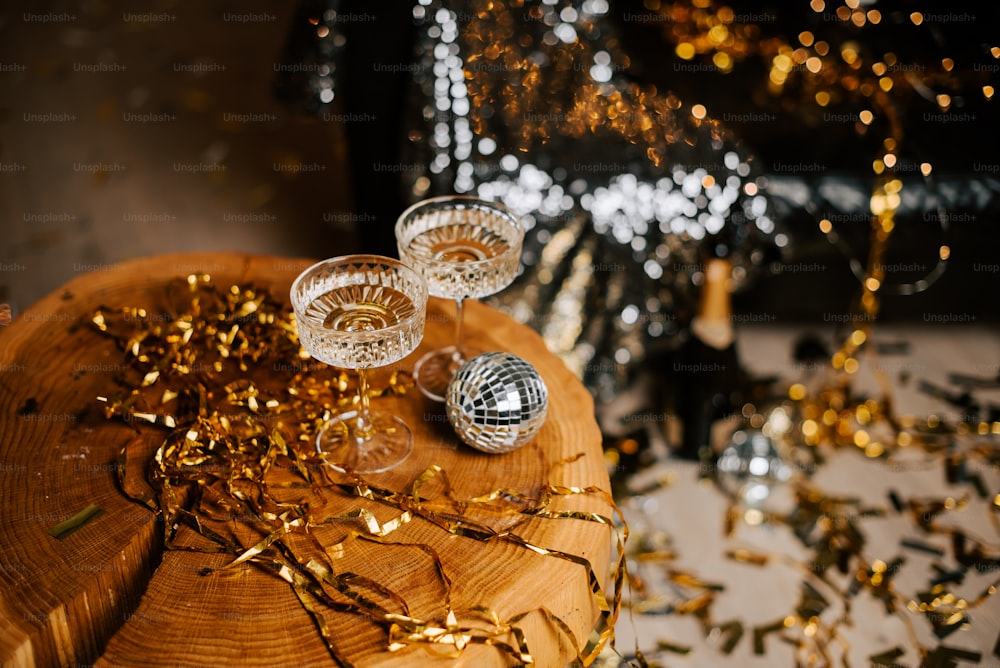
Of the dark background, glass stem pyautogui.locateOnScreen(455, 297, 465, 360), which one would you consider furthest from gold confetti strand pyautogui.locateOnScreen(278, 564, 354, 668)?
the dark background

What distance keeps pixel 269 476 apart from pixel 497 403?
0.97 ft

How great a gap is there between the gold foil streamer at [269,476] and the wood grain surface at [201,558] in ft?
0.04

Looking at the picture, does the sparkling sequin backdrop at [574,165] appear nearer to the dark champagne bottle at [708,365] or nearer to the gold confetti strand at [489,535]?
the dark champagne bottle at [708,365]

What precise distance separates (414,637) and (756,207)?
4.19 ft

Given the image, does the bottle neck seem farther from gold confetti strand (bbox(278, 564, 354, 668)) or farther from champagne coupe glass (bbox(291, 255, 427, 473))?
gold confetti strand (bbox(278, 564, 354, 668))

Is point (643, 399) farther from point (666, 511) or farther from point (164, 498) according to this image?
point (164, 498)

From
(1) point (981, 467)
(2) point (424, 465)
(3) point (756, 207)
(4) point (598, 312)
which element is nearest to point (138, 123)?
(4) point (598, 312)

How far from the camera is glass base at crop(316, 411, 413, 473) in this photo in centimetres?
103

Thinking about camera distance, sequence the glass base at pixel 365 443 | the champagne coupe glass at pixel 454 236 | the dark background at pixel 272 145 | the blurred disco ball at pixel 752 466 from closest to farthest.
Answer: the glass base at pixel 365 443 < the champagne coupe glass at pixel 454 236 < the blurred disco ball at pixel 752 466 < the dark background at pixel 272 145

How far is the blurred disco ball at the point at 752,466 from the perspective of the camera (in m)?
1.70

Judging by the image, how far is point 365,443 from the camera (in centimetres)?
106

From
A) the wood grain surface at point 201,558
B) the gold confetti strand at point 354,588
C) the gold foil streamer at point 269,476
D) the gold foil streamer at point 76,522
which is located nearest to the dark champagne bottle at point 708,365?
the wood grain surface at point 201,558

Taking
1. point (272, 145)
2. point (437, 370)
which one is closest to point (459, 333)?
point (437, 370)

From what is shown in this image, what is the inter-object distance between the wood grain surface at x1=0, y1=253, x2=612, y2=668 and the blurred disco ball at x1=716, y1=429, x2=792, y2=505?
0.68m
